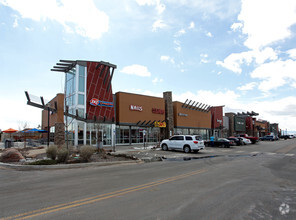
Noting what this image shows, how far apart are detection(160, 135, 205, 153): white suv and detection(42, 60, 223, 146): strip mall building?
3.37 m

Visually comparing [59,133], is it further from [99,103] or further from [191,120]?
[191,120]

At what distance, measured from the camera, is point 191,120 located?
155ft

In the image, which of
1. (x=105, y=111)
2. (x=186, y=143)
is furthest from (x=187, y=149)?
(x=105, y=111)

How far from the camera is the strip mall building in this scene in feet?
89.2

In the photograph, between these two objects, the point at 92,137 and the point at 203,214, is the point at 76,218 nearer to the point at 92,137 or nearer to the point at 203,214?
the point at 203,214

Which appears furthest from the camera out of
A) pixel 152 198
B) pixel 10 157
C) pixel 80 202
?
pixel 10 157

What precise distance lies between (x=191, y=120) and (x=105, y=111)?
78.1ft

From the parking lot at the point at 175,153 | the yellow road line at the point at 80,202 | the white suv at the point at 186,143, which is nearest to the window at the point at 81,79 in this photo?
the parking lot at the point at 175,153

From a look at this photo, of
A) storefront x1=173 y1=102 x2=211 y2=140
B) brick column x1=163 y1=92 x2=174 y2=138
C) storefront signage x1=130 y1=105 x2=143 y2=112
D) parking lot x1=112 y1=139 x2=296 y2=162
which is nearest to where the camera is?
parking lot x1=112 y1=139 x2=296 y2=162

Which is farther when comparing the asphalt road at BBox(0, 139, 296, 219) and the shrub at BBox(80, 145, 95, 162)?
the shrub at BBox(80, 145, 95, 162)

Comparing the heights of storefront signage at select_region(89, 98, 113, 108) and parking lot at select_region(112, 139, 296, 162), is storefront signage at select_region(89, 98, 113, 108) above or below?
above

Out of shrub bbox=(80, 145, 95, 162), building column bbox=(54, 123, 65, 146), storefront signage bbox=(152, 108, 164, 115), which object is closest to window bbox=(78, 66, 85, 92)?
building column bbox=(54, 123, 65, 146)

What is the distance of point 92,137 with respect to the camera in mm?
27812

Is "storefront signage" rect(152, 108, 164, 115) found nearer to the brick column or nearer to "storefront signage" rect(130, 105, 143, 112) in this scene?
the brick column
